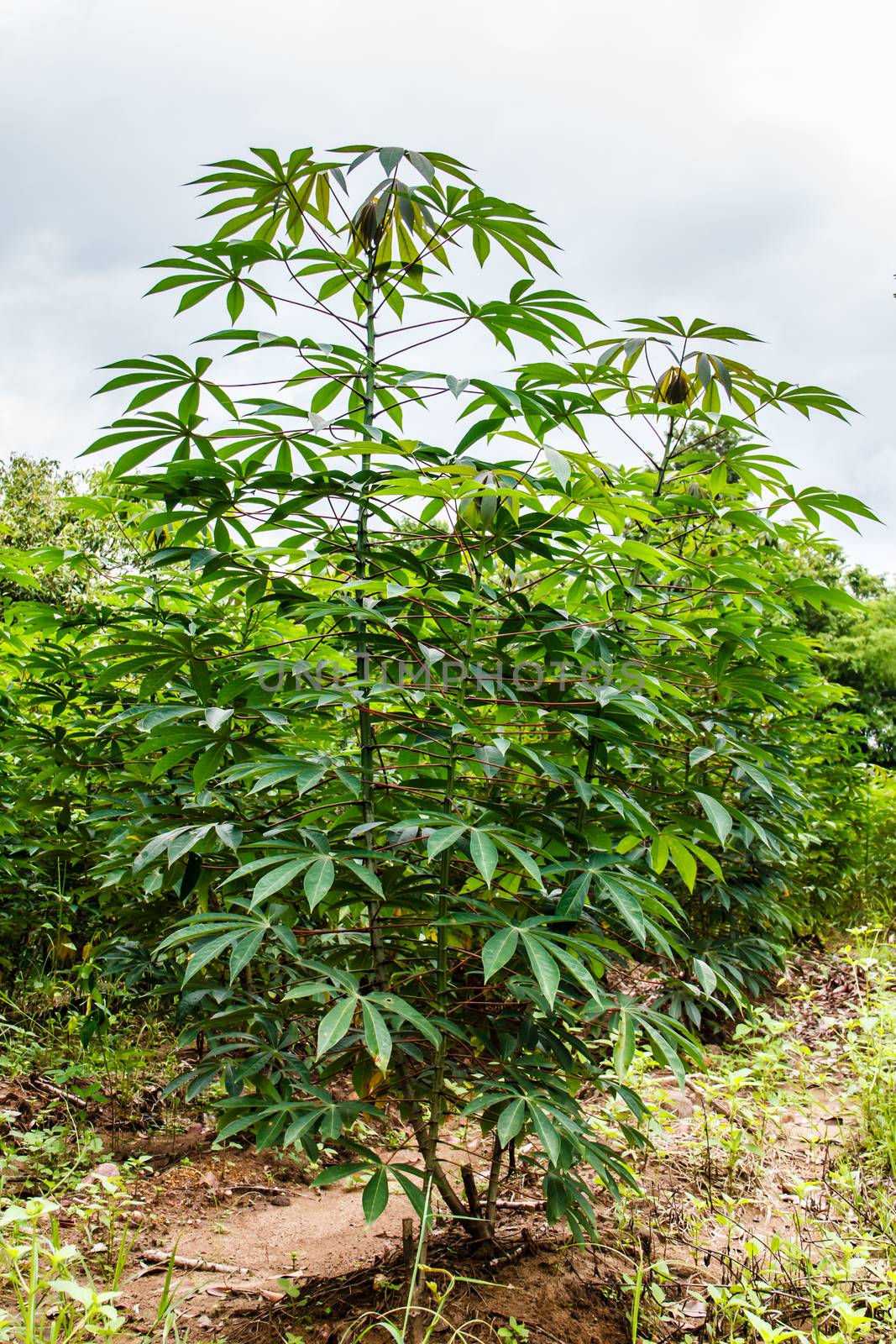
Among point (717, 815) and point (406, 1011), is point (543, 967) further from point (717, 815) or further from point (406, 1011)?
point (717, 815)

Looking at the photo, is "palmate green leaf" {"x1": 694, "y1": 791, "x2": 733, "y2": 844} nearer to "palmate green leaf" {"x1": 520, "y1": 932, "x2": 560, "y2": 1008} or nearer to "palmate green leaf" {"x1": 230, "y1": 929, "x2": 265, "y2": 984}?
"palmate green leaf" {"x1": 520, "y1": 932, "x2": 560, "y2": 1008}

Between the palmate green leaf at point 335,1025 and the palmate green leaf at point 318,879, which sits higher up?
the palmate green leaf at point 318,879

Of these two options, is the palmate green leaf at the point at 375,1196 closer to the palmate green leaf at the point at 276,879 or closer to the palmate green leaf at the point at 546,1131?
the palmate green leaf at the point at 546,1131

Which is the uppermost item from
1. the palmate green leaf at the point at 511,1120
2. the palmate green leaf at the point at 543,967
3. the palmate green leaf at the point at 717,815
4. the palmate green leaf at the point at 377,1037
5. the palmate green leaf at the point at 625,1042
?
the palmate green leaf at the point at 717,815

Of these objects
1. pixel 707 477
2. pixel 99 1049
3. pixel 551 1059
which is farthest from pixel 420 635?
pixel 99 1049

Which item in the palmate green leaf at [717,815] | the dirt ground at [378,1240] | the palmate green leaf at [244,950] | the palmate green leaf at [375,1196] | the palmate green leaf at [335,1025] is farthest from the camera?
the dirt ground at [378,1240]

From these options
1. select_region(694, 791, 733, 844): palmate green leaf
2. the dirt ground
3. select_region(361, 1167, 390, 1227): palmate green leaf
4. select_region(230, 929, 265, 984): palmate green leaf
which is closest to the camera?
select_region(230, 929, 265, 984): palmate green leaf

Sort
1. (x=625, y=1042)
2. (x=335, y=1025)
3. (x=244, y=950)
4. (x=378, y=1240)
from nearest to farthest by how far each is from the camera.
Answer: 1. (x=335, y=1025)
2. (x=244, y=950)
3. (x=625, y=1042)
4. (x=378, y=1240)

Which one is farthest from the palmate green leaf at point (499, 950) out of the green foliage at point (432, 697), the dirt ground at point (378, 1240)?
the dirt ground at point (378, 1240)

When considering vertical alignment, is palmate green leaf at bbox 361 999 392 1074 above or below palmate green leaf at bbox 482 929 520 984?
below

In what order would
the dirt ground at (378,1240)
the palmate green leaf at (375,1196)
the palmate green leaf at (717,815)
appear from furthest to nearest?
the dirt ground at (378,1240), the palmate green leaf at (717,815), the palmate green leaf at (375,1196)

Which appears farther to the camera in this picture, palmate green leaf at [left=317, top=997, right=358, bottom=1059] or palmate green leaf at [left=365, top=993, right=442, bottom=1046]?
palmate green leaf at [left=365, top=993, right=442, bottom=1046]

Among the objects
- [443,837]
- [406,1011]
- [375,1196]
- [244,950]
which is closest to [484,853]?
A: [443,837]

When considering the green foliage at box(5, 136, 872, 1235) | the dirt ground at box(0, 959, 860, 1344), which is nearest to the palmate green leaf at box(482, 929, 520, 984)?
the green foliage at box(5, 136, 872, 1235)
